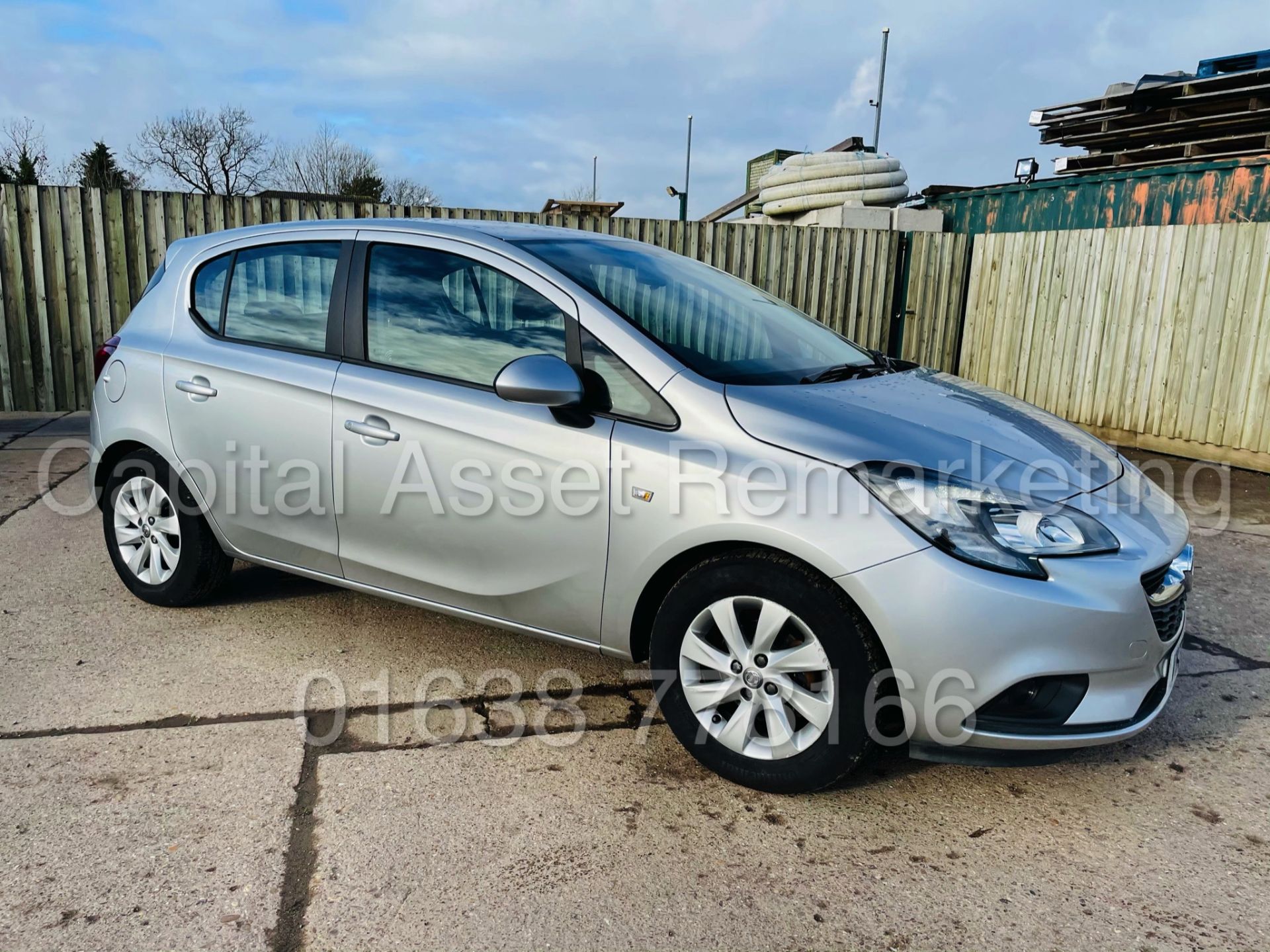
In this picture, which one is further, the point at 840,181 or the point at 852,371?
the point at 840,181

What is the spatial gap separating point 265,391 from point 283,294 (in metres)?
0.45

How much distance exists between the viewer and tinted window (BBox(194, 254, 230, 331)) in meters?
3.94

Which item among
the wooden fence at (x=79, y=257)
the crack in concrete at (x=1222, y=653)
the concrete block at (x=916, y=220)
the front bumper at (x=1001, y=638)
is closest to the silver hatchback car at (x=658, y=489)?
the front bumper at (x=1001, y=638)

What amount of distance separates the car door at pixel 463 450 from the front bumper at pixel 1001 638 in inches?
36.8

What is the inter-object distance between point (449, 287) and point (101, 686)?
194cm

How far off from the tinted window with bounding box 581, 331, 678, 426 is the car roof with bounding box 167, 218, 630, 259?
2.21 feet

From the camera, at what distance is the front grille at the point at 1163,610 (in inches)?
104

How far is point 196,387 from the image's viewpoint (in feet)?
12.5

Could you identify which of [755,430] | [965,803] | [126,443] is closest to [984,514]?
[755,430]

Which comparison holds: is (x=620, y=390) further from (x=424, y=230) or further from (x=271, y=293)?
(x=271, y=293)

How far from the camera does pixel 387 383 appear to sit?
337 centimetres

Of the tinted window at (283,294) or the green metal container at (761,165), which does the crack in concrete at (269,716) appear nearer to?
the tinted window at (283,294)

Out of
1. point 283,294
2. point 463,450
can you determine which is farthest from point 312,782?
point 283,294

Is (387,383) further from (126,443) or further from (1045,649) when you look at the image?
(1045,649)
